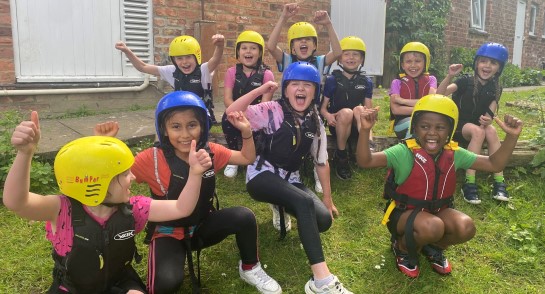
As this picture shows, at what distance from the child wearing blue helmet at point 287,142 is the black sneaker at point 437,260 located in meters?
0.84

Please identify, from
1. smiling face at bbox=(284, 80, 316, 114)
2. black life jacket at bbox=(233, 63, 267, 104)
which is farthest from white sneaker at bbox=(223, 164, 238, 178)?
smiling face at bbox=(284, 80, 316, 114)

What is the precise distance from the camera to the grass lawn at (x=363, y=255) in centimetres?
319

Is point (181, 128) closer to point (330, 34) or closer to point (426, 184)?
point (426, 184)

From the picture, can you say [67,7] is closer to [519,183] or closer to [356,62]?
[356,62]

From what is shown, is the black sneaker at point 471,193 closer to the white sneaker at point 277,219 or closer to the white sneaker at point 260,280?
the white sneaker at point 277,219

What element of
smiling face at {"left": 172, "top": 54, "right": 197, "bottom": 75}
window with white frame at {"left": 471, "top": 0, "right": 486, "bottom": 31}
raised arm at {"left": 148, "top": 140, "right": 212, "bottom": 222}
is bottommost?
raised arm at {"left": 148, "top": 140, "right": 212, "bottom": 222}

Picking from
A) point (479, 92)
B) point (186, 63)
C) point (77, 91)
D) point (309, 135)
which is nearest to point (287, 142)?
point (309, 135)

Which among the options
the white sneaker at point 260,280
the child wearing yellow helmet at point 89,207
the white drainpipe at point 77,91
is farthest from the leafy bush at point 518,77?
the child wearing yellow helmet at point 89,207

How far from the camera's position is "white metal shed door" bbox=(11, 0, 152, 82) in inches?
234

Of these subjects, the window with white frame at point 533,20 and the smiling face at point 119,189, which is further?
the window with white frame at point 533,20

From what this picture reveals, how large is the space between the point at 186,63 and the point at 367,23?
7053 mm

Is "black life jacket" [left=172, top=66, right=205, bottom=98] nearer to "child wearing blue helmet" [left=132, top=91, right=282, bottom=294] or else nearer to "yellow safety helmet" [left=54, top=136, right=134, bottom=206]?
"child wearing blue helmet" [left=132, top=91, right=282, bottom=294]

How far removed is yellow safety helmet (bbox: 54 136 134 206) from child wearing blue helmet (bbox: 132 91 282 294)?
0.62 m

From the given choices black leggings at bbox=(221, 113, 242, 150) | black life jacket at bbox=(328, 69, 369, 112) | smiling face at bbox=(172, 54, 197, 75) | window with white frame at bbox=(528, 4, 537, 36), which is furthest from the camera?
window with white frame at bbox=(528, 4, 537, 36)
